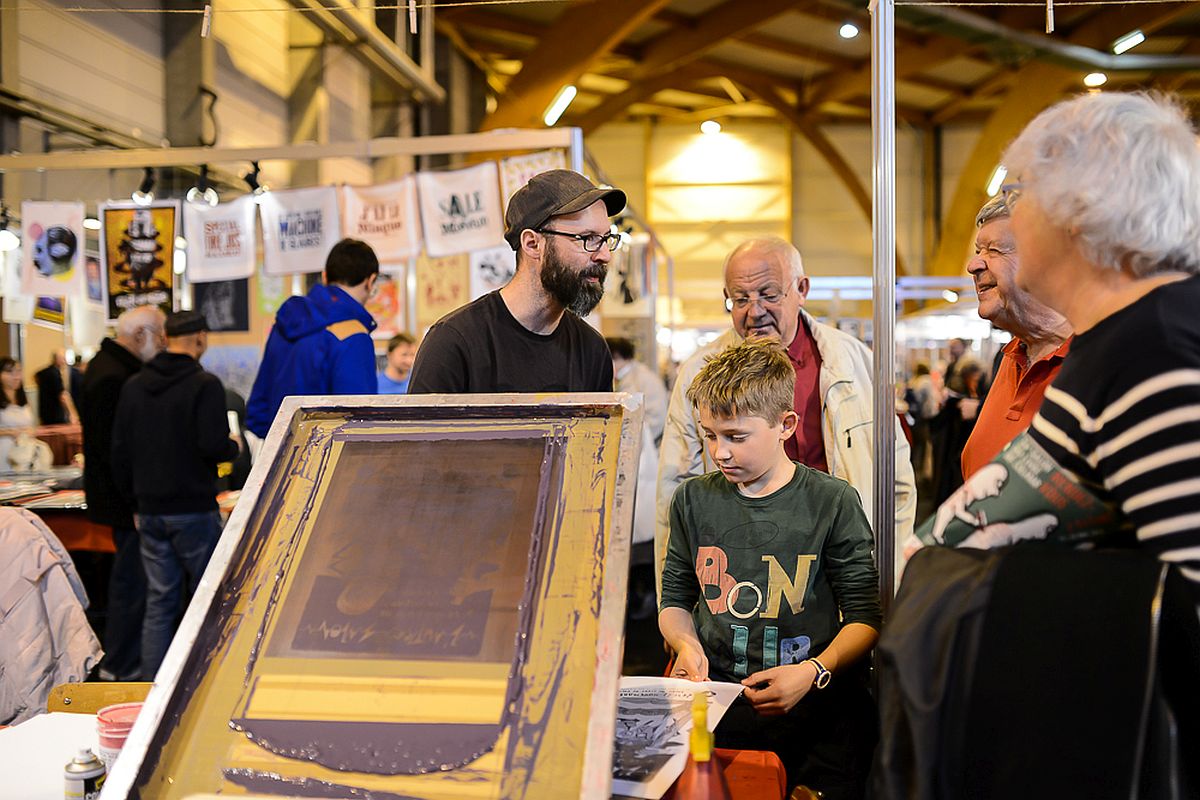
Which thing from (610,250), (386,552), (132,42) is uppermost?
(132,42)

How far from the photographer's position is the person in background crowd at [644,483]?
4887 mm

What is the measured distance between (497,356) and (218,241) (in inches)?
158

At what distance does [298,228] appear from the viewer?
5.52 meters

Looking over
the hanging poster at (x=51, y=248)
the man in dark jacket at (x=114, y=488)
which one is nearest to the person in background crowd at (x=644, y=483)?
the man in dark jacket at (x=114, y=488)

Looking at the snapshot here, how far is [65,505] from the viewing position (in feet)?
15.1

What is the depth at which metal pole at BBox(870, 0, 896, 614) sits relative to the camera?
5.97 ft

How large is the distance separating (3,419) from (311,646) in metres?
5.98

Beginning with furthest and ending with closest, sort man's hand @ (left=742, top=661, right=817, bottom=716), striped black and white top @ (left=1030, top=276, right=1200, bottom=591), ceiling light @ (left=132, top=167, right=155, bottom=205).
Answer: ceiling light @ (left=132, top=167, right=155, bottom=205) → man's hand @ (left=742, top=661, right=817, bottom=716) → striped black and white top @ (left=1030, top=276, right=1200, bottom=591)

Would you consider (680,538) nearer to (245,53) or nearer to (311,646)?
(311,646)

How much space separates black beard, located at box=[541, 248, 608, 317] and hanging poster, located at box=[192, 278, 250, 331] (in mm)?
4286

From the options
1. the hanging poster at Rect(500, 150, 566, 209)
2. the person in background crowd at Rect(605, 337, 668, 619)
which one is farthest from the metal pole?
the hanging poster at Rect(500, 150, 566, 209)

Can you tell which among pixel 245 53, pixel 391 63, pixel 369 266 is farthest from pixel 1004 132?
pixel 369 266

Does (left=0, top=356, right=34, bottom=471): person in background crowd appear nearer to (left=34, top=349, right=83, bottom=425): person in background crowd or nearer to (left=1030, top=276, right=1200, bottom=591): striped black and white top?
(left=34, top=349, right=83, bottom=425): person in background crowd

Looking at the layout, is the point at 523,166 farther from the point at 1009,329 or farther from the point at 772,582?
the point at 772,582
